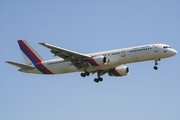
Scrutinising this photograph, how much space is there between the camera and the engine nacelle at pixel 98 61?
69688 millimetres

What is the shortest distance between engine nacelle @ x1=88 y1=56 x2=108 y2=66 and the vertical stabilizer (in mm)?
10636

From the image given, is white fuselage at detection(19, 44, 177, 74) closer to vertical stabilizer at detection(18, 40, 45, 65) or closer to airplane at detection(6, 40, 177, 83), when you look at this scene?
airplane at detection(6, 40, 177, 83)

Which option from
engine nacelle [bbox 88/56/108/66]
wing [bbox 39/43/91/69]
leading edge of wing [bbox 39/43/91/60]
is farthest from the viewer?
engine nacelle [bbox 88/56/108/66]

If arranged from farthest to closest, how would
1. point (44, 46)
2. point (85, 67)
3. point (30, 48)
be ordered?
point (30, 48), point (85, 67), point (44, 46)

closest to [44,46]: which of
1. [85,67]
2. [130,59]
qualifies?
[85,67]

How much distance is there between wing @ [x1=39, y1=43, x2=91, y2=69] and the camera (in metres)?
69.5

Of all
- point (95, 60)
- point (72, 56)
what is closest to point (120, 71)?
point (95, 60)

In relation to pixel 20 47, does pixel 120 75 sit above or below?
below

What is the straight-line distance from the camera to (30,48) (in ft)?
264

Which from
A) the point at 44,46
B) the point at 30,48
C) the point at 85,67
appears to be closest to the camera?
the point at 44,46

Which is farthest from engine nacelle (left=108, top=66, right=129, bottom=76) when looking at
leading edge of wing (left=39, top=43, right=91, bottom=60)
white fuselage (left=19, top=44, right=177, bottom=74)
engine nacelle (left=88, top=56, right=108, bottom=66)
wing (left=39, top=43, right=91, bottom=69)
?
leading edge of wing (left=39, top=43, right=91, bottom=60)

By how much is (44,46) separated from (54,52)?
284cm

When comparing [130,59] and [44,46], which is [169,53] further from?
[44,46]

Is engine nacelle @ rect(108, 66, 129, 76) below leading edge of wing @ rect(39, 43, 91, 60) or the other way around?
below
